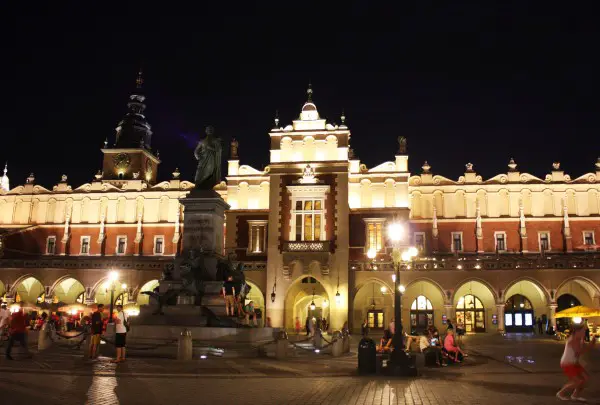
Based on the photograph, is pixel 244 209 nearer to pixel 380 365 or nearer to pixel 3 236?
pixel 3 236

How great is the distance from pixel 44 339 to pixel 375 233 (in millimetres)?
29224

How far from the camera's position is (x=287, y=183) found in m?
47.3

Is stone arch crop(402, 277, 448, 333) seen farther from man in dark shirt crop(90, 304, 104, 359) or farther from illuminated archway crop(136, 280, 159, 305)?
man in dark shirt crop(90, 304, 104, 359)

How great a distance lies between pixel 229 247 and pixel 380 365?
105 feet

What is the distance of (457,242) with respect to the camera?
5119 centimetres

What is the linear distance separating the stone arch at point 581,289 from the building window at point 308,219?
689 inches

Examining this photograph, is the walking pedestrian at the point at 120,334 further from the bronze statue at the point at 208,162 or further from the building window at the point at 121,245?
the building window at the point at 121,245

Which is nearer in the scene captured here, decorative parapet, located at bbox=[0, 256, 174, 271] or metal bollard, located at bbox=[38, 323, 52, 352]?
metal bollard, located at bbox=[38, 323, 52, 352]

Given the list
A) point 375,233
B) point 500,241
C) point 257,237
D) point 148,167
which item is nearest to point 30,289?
point 148,167

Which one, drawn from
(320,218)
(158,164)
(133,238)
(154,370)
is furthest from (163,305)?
(158,164)

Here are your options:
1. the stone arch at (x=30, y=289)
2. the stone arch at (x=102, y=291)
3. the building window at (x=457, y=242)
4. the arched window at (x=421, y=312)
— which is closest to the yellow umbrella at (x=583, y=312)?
the arched window at (x=421, y=312)

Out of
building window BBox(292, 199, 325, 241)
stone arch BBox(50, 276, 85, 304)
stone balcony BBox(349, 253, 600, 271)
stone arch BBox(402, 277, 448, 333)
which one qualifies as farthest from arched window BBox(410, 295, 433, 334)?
stone arch BBox(50, 276, 85, 304)

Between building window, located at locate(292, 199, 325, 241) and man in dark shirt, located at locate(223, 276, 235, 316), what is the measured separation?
908 inches

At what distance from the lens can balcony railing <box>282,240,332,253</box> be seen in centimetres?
4528
